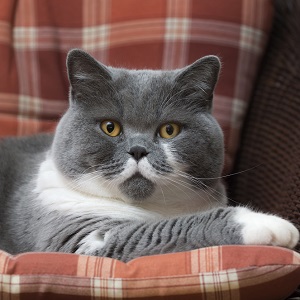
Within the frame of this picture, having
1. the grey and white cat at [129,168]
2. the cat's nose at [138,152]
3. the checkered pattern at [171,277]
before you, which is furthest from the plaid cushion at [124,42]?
the checkered pattern at [171,277]

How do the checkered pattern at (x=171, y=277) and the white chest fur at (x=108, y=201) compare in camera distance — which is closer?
the checkered pattern at (x=171, y=277)

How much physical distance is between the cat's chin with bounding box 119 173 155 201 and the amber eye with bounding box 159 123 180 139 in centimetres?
13

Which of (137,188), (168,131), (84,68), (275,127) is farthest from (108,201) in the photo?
(275,127)

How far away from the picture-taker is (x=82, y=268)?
1.07 m

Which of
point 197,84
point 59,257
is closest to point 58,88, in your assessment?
point 197,84

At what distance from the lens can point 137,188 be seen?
128cm

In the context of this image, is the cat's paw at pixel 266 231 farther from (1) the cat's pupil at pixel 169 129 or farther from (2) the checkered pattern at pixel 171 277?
(1) the cat's pupil at pixel 169 129

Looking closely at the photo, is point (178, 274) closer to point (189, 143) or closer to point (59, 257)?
point (59, 257)

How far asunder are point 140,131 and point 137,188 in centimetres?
14

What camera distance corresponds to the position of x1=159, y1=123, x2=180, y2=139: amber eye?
132 centimetres

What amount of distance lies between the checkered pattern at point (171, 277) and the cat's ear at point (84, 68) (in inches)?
19.1

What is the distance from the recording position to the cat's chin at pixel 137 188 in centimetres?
126

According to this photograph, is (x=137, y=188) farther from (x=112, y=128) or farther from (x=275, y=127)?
(x=275, y=127)

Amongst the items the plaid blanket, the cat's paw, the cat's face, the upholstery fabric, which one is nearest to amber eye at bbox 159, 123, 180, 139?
the cat's face
